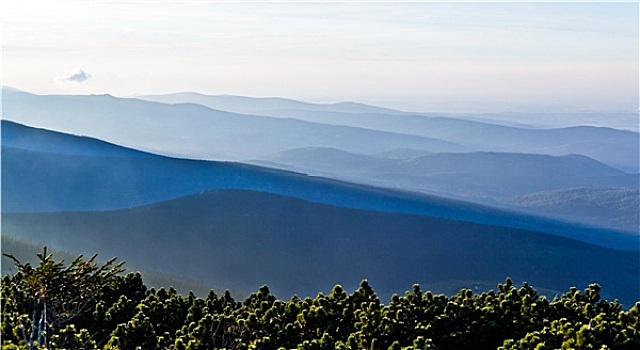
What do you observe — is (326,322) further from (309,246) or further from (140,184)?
(140,184)

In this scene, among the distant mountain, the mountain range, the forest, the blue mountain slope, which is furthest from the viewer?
the blue mountain slope

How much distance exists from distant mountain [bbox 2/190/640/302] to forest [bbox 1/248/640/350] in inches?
2378

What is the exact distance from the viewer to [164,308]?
2631 cm

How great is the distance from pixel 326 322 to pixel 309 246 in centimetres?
8162

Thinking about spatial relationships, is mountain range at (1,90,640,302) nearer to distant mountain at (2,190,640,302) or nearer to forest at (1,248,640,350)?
Result: distant mountain at (2,190,640,302)

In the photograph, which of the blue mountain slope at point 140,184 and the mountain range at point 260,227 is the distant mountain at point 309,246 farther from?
the blue mountain slope at point 140,184

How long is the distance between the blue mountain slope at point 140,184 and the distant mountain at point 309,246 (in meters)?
8.42

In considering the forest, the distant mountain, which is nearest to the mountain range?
the distant mountain

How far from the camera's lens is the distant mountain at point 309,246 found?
312 ft

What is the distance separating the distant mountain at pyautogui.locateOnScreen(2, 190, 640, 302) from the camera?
95.0m

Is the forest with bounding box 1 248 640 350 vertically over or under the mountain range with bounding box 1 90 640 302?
over

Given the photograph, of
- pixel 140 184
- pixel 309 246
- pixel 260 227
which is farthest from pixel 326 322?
Result: pixel 140 184

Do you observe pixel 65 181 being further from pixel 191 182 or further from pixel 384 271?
pixel 384 271

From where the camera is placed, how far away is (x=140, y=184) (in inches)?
5197
